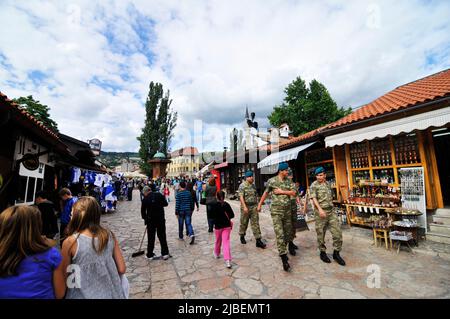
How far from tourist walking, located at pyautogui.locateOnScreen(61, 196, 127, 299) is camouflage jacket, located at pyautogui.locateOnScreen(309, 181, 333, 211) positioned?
3793 millimetres

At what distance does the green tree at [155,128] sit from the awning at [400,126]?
2374 centimetres

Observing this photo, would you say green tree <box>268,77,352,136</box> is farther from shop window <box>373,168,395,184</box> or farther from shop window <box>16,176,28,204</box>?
shop window <box>16,176,28,204</box>

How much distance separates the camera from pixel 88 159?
12344 mm

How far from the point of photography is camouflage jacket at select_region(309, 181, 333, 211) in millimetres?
4090

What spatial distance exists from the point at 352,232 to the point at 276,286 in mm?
3977

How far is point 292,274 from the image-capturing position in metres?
3.54

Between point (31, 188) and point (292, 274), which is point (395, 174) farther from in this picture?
point (31, 188)

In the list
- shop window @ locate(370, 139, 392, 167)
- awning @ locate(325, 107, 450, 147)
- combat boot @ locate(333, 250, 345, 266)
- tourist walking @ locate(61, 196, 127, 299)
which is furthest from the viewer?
shop window @ locate(370, 139, 392, 167)

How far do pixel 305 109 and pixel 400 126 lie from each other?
18.9 m

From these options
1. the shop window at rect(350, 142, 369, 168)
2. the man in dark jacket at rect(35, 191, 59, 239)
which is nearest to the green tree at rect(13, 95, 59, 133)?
the man in dark jacket at rect(35, 191, 59, 239)

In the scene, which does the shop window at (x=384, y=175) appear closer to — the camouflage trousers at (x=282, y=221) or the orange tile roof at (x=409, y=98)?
the orange tile roof at (x=409, y=98)

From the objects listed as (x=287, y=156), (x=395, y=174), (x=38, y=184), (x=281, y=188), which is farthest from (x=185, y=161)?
(x=281, y=188)

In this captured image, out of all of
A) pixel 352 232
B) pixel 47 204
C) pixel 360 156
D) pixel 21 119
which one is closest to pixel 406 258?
pixel 352 232
